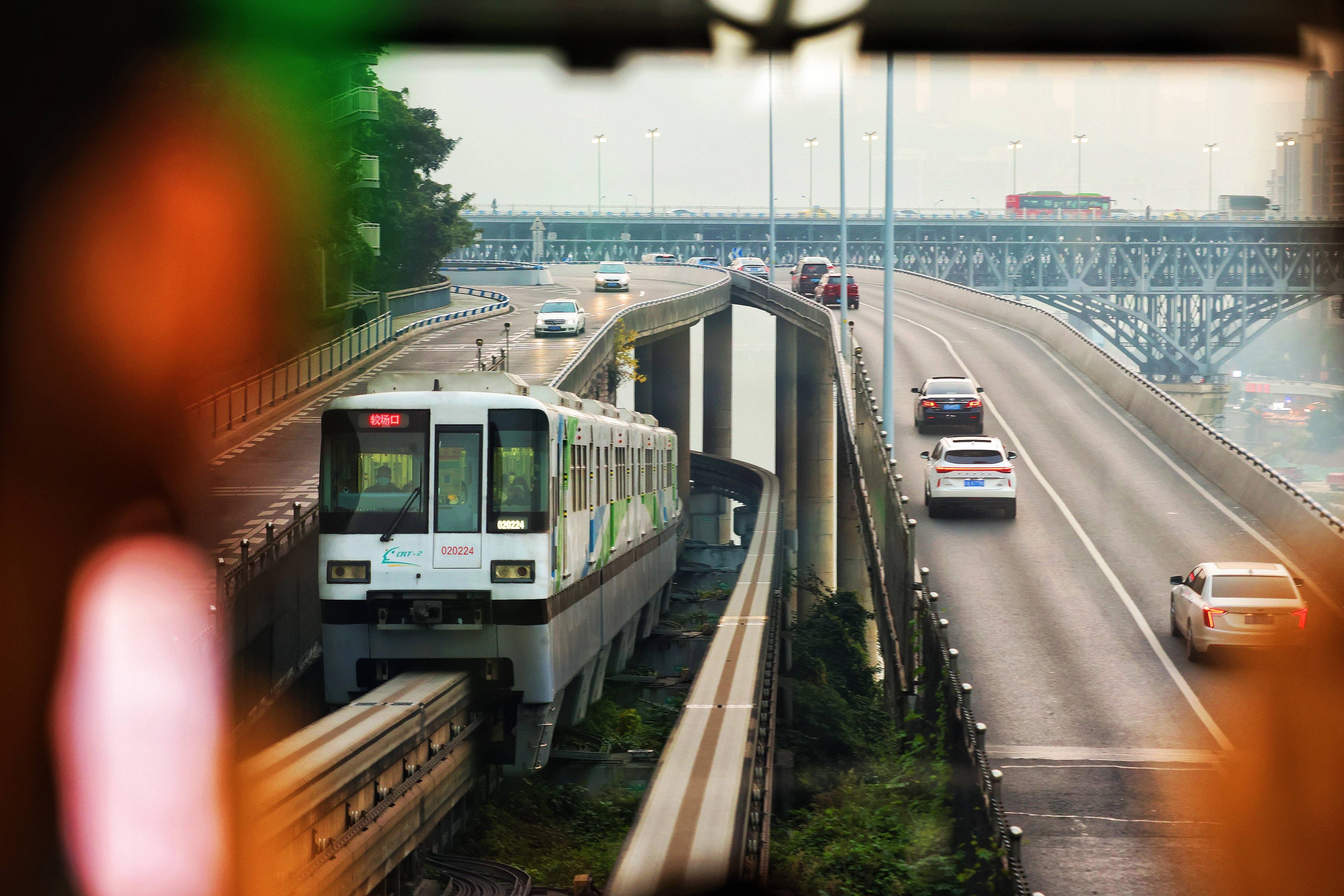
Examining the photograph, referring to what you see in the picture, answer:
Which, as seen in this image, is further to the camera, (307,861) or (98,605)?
(98,605)

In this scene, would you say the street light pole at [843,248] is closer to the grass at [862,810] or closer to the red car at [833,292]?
the red car at [833,292]

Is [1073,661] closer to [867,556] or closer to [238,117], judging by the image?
[867,556]

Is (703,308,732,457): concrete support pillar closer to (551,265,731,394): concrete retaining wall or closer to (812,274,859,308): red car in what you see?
(551,265,731,394): concrete retaining wall

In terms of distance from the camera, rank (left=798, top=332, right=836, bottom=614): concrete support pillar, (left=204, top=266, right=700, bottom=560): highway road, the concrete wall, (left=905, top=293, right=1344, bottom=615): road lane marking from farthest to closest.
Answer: the concrete wall < (left=798, top=332, right=836, bottom=614): concrete support pillar < (left=204, top=266, right=700, bottom=560): highway road < (left=905, top=293, right=1344, bottom=615): road lane marking

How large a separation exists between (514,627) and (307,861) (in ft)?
19.0

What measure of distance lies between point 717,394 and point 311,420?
53831 millimetres

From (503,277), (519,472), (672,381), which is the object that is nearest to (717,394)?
(672,381)

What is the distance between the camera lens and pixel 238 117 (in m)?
25.2

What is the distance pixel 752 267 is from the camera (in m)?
101

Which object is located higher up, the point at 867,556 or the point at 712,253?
the point at 712,253

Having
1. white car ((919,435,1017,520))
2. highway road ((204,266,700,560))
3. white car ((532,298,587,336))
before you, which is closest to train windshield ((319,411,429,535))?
highway road ((204,266,700,560))

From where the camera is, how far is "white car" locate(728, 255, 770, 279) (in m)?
98.4

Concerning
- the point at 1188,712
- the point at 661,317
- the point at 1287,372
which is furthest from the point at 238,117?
the point at 1287,372

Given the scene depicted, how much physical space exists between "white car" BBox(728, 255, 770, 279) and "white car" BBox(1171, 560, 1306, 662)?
75390 millimetres
